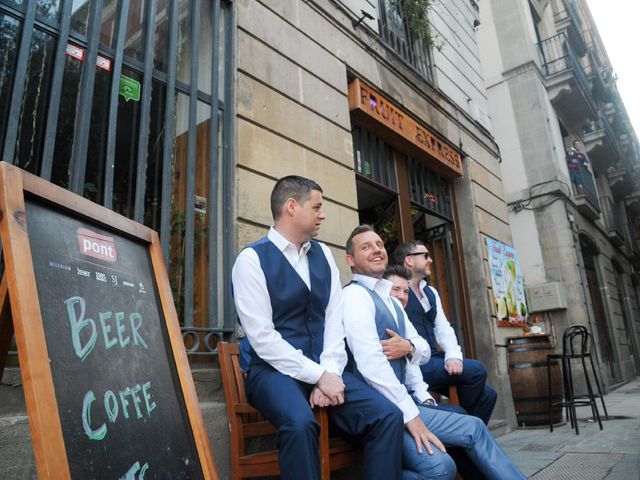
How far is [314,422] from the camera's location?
194cm

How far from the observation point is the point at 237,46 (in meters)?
3.64

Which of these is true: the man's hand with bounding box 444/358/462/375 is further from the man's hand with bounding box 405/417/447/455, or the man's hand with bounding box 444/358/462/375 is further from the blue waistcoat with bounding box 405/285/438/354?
the man's hand with bounding box 405/417/447/455

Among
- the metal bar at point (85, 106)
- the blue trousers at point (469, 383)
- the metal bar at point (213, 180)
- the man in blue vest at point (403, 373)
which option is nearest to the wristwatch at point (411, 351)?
the man in blue vest at point (403, 373)

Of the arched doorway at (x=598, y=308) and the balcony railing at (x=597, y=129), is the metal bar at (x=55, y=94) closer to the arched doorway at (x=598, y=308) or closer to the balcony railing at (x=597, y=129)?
the arched doorway at (x=598, y=308)

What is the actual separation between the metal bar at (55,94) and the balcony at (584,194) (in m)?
12.3

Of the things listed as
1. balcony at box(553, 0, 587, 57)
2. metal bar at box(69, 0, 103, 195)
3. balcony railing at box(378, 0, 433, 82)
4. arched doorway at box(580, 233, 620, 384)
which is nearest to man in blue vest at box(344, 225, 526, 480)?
metal bar at box(69, 0, 103, 195)

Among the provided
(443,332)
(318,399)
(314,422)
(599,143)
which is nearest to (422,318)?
(443,332)

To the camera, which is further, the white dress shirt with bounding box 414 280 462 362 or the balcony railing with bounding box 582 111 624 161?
the balcony railing with bounding box 582 111 624 161

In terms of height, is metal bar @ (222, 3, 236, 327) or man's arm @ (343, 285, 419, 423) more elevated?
metal bar @ (222, 3, 236, 327)

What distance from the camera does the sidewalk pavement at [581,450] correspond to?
3.37 m

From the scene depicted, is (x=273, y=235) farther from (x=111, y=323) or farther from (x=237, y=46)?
(x=237, y=46)

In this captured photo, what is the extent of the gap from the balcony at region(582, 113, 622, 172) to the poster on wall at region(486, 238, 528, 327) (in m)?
9.70

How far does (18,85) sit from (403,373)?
99.6 inches

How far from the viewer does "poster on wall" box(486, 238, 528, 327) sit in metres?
6.62
